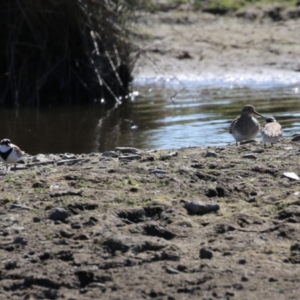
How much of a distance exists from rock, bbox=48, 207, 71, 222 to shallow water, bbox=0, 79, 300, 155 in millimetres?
4674

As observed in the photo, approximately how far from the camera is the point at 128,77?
53.2ft

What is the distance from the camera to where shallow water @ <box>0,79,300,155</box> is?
1134 cm

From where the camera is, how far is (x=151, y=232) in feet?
18.8

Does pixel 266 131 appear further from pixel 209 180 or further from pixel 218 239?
pixel 218 239

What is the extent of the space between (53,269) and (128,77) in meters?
11.3

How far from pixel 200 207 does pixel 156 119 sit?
7.14 m

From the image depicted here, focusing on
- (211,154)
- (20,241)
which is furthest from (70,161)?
A: (20,241)

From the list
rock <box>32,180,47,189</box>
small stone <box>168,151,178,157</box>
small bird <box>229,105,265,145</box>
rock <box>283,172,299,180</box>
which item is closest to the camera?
rock <box>32,180,47,189</box>

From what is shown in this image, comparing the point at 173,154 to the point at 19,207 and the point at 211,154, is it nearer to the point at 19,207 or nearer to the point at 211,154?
the point at 211,154

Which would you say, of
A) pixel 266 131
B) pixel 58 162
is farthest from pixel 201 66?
pixel 58 162

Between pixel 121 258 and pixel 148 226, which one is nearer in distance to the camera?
pixel 121 258

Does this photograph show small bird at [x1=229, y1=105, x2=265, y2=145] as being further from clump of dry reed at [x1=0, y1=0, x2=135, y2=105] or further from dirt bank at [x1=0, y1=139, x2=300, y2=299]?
clump of dry reed at [x1=0, y1=0, x2=135, y2=105]

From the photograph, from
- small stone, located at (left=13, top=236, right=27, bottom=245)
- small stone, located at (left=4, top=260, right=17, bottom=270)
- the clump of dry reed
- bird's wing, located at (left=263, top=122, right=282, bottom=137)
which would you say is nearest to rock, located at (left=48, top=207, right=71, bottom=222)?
small stone, located at (left=13, top=236, right=27, bottom=245)

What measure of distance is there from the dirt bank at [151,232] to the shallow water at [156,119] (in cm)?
365
